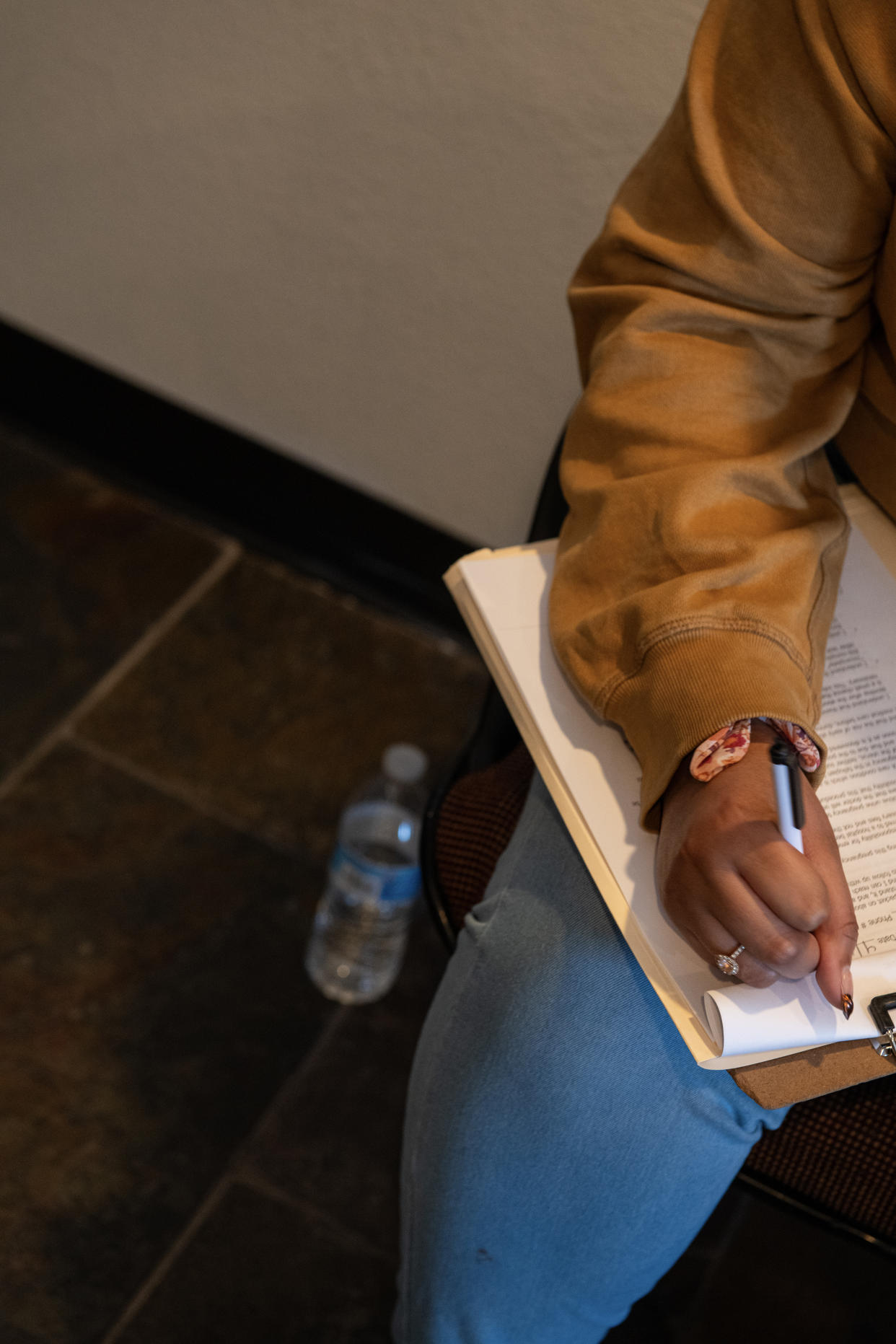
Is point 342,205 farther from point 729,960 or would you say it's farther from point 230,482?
point 729,960

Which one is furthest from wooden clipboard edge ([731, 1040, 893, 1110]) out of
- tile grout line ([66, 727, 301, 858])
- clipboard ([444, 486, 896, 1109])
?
tile grout line ([66, 727, 301, 858])

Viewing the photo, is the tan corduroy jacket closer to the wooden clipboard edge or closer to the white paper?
the white paper

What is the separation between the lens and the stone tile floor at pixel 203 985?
42.4 inches

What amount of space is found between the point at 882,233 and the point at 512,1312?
28.1 inches

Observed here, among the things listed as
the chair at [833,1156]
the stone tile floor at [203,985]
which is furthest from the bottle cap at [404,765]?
the chair at [833,1156]

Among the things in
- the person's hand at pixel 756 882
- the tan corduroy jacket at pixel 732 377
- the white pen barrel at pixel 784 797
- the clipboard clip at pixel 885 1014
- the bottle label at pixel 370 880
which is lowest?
the bottle label at pixel 370 880

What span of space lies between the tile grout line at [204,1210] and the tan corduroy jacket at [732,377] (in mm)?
708

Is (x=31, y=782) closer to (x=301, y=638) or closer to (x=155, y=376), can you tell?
(x=301, y=638)

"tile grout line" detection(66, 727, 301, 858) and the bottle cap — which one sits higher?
the bottle cap

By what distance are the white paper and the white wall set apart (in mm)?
619

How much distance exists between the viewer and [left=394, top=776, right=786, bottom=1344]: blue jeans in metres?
0.67

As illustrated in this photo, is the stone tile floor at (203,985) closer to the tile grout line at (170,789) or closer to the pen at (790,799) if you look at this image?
the tile grout line at (170,789)

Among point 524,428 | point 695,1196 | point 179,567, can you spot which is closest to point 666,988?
point 695,1196

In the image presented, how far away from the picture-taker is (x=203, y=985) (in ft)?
4.13
